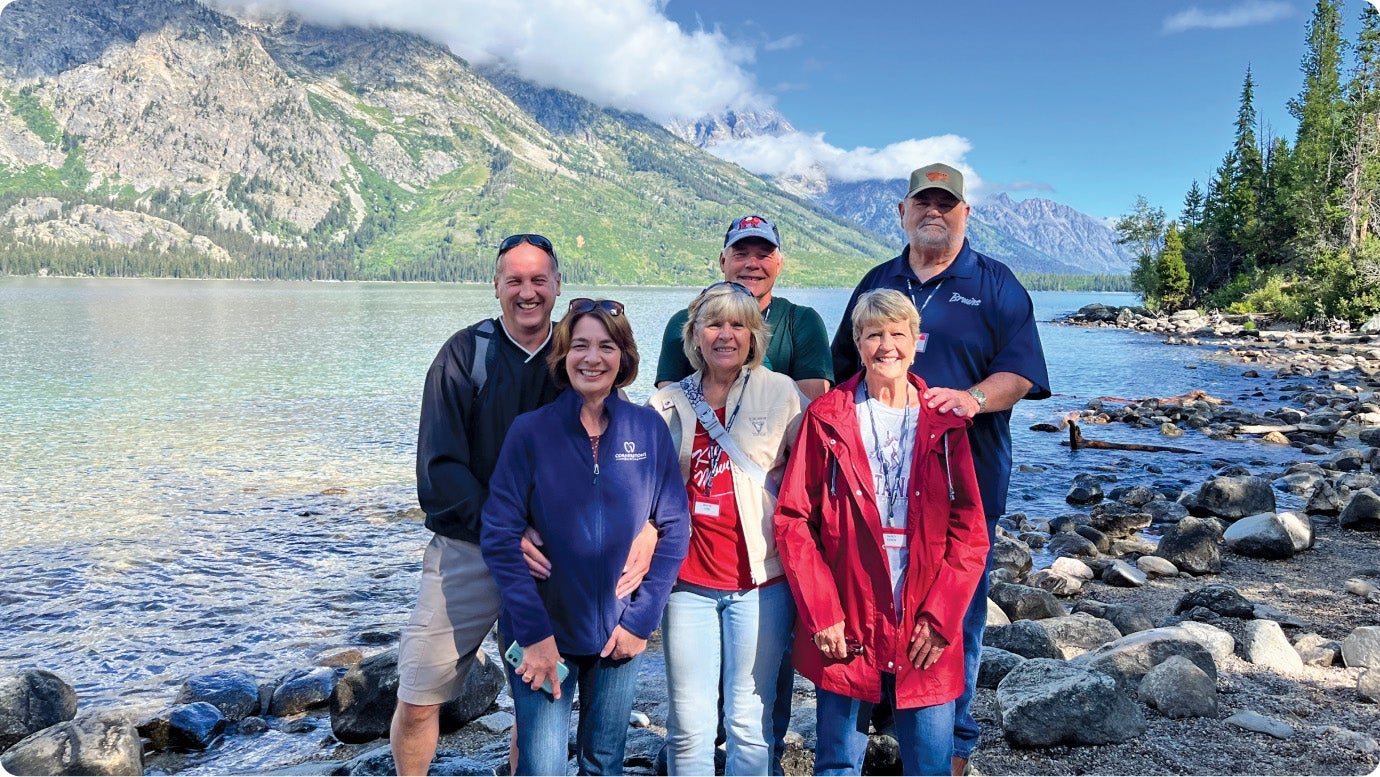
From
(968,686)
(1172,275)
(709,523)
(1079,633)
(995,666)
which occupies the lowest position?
(1079,633)

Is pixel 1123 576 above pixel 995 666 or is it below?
below

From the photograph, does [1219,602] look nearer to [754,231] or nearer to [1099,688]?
[1099,688]

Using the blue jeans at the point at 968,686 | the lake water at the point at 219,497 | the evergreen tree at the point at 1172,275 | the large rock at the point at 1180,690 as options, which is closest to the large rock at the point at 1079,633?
the large rock at the point at 1180,690

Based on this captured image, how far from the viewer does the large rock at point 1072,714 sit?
4996 mm

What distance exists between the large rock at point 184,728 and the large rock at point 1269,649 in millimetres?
8222

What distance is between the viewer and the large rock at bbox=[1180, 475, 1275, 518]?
1220cm

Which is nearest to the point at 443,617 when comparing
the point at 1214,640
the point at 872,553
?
the point at 872,553

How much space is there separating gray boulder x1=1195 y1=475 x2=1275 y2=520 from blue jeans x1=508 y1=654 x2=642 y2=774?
38.7 ft

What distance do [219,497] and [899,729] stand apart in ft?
49.5

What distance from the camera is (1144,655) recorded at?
19.7ft

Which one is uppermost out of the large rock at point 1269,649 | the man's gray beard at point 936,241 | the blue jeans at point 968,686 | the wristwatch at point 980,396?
the man's gray beard at point 936,241

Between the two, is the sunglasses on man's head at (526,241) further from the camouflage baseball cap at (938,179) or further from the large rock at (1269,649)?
the large rock at (1269,649)

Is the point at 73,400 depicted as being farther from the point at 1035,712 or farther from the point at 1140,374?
the point at 1140,374

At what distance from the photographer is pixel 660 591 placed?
372 centimetres
